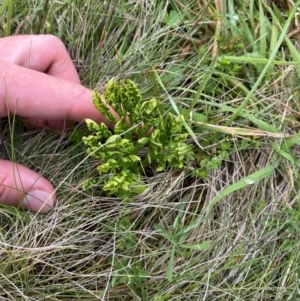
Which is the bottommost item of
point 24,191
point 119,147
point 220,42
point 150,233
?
point 150,233

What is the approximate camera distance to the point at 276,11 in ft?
6.66

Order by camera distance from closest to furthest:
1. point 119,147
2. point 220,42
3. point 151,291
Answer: point 119,147 < point 151,291 < point 220,42

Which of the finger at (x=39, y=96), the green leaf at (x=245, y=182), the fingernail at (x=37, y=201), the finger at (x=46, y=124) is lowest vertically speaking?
the fingernail at (x=37, y=201)

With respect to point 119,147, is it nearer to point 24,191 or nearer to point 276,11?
point 24,191

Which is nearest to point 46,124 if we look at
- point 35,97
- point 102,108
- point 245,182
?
point 35,97

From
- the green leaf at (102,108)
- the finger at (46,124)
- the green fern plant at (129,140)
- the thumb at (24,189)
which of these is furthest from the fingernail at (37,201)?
the green leaf at (102,108)

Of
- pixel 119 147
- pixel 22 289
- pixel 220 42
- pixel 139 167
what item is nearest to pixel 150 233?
pixel 139 167

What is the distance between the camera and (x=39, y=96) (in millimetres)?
1691

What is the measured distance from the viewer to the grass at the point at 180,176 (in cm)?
179

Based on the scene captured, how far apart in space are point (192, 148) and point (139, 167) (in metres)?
0.21

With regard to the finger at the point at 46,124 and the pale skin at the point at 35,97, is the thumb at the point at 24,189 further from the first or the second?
the finger at the point at 46,124

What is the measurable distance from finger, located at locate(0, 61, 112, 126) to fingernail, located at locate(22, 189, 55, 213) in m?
0.26

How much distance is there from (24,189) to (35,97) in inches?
12.3

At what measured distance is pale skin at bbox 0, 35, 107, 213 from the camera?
66.7 inches
